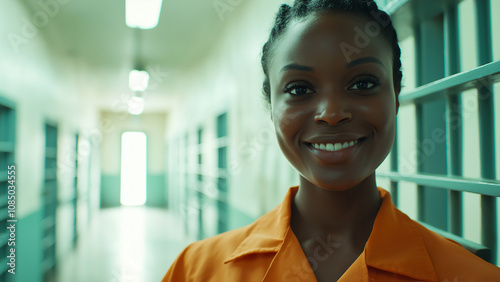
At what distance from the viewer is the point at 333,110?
0.71 meters

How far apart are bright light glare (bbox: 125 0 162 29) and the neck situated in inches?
104

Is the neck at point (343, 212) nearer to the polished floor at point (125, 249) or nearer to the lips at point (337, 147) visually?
the lips at point (337, 147)

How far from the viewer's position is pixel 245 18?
3477 mm

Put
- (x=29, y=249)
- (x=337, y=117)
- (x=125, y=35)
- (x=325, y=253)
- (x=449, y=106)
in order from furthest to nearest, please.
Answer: (x=125, y=35), (x=29, y=249), (x=449, y=106), (x=325, y=253), (x=337, y=117)

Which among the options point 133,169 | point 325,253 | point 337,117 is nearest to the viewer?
point 337,117

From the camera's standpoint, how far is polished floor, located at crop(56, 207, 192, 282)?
491cm

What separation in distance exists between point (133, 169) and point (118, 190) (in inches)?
38.1

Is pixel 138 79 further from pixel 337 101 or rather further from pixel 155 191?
pixel 155 191

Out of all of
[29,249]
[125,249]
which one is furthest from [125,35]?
[125,249]

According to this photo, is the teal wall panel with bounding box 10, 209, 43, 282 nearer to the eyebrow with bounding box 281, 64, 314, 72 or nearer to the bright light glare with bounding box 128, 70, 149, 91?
the bright light glare with bounding box 128, 70, 149, 91

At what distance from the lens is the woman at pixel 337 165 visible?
73 cm

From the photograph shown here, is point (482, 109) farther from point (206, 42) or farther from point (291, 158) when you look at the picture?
point (206, 42)

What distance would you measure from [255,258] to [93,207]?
1088cm

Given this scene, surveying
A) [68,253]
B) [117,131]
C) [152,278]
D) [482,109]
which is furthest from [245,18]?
[117,131]
